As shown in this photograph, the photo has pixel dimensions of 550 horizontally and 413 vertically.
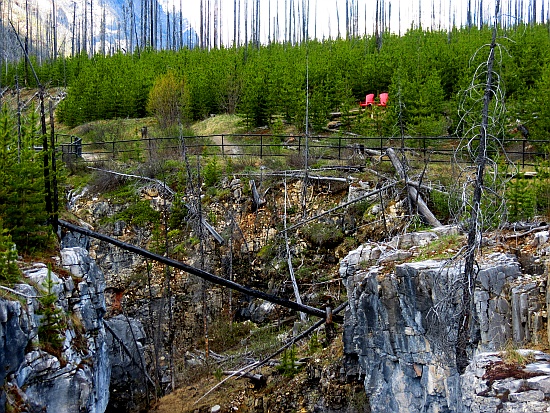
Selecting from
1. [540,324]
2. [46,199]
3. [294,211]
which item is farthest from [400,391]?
[294,211]

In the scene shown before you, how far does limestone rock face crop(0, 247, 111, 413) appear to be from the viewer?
36.6 ft

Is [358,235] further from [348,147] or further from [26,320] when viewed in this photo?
[26,320]

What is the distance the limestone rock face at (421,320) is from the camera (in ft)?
35.4

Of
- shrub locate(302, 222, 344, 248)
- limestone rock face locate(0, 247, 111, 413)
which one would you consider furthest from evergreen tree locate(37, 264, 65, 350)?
shrub locate(302, 222, 344, 248)

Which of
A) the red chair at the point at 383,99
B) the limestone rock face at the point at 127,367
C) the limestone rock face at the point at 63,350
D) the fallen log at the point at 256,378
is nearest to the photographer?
the limestone rock face at the point at 63,350

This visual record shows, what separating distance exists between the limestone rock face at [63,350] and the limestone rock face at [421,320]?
5.82 m

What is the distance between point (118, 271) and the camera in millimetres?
24891

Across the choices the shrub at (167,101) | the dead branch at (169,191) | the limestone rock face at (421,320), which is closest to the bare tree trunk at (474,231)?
the limestone rock face at (421,320)

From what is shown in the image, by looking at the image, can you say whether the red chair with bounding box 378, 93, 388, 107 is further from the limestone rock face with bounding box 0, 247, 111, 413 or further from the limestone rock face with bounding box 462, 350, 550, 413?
the limestone rock face with bounding box 462, 350, 550, 413

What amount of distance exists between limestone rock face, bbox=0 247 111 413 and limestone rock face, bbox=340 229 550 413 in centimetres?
582

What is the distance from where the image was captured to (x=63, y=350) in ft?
42.0

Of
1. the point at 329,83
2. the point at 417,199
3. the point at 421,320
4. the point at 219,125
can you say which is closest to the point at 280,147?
the point at 329,83

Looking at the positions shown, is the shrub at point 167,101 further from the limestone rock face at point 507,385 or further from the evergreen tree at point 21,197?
the limestone rock face at point 507,385

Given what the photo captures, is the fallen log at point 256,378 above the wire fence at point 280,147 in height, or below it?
below
